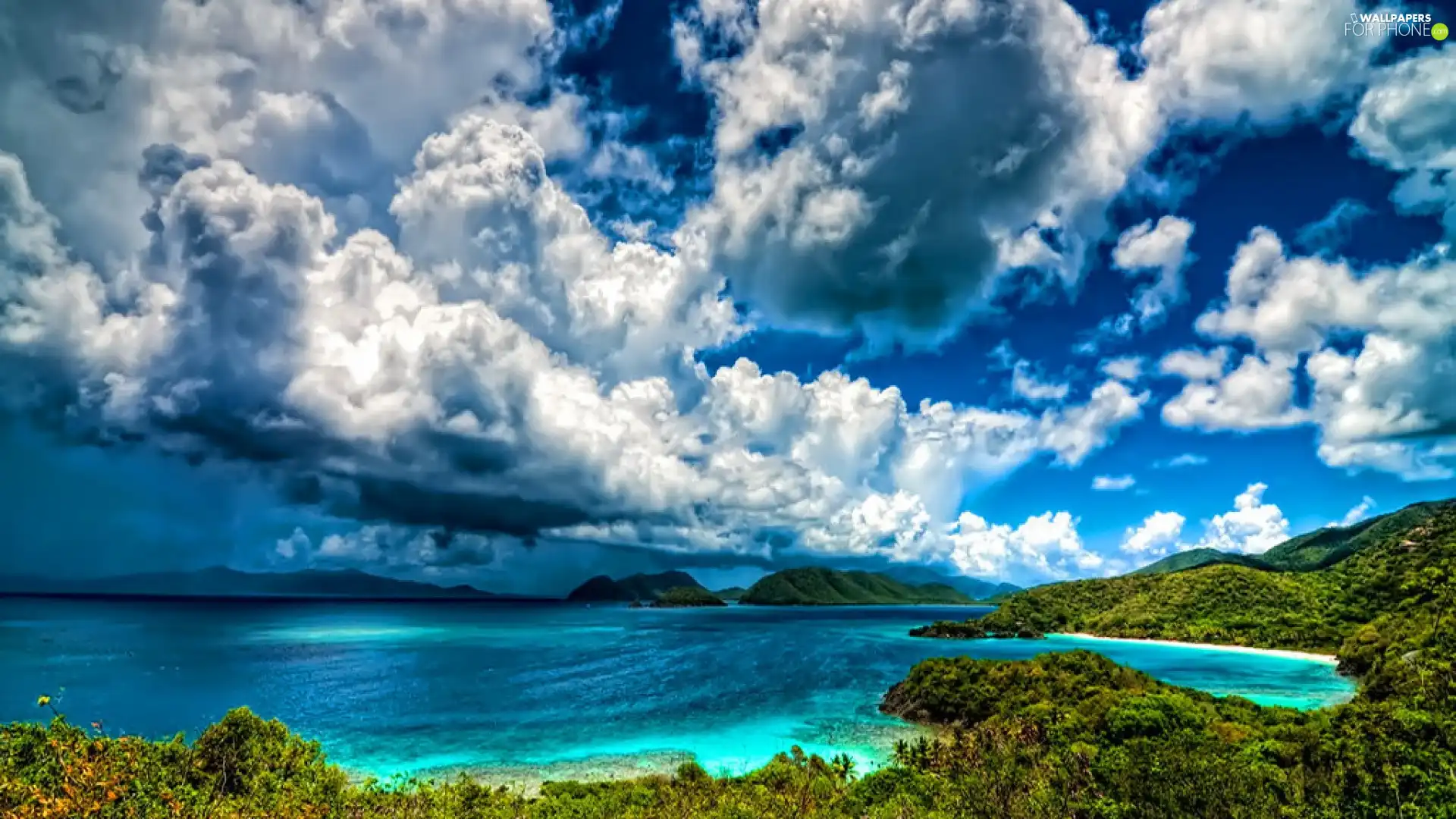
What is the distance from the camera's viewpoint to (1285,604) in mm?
149125

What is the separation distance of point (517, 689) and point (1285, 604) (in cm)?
16570

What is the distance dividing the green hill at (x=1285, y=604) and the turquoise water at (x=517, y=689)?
12591 millimetres

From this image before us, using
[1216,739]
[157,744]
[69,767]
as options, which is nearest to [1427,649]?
[1216,739]

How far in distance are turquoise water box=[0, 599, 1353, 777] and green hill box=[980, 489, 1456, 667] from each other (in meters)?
12.6

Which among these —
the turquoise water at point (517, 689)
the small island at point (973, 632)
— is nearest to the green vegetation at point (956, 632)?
the small island at point (973, 632)

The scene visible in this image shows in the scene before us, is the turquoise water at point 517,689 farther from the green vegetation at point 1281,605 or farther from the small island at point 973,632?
the small island at point 973,632

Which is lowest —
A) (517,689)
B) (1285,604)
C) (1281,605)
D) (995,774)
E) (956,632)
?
(517,689)

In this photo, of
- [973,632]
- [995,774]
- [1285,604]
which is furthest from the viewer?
[973,632]

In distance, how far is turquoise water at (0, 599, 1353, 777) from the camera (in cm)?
5803

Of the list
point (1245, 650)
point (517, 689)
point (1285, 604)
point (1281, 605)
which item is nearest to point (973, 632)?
point (1245, 650)

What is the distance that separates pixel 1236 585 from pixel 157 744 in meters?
207

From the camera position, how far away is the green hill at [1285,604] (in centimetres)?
10500

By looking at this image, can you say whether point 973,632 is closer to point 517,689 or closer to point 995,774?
point 517,689

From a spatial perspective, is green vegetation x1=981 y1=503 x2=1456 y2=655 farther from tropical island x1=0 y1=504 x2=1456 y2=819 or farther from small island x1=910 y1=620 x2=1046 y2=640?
tropical island x1=0 y1=504 x2=1456 y2=819
